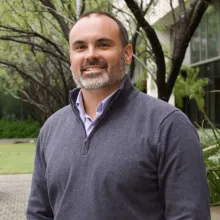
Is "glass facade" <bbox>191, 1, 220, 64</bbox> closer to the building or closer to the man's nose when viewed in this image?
the building

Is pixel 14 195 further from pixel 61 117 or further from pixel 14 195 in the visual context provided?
Answer: pixel 61 117

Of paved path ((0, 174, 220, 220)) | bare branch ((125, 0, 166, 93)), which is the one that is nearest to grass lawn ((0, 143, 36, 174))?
paved path ((0, 174, 220, 220))

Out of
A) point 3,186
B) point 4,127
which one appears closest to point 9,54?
point 3,186

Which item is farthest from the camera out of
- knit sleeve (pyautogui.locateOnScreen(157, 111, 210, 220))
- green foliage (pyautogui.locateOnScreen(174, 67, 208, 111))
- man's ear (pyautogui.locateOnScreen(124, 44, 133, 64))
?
green foliage (pyautogui.locateOnScreen(174, 67, 208, 111))

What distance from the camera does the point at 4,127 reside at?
36.6 metres

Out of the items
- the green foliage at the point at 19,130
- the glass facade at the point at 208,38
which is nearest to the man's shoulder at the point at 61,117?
the glass facade at the point at 208,38

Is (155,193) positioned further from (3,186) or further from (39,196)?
(3,186)

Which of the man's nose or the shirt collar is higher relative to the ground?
the man's nose

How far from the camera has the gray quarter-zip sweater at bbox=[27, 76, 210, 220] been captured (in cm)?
201

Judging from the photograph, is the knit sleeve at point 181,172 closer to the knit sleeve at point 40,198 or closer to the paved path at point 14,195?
the knit sleeve at point 40,198

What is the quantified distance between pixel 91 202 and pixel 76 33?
0.75 m

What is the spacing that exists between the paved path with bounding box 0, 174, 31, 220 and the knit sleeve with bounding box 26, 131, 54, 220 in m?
6.65

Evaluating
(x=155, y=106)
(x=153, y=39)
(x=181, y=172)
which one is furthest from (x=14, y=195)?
(x=181, y=172)

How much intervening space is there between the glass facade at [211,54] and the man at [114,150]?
60.5 feet
